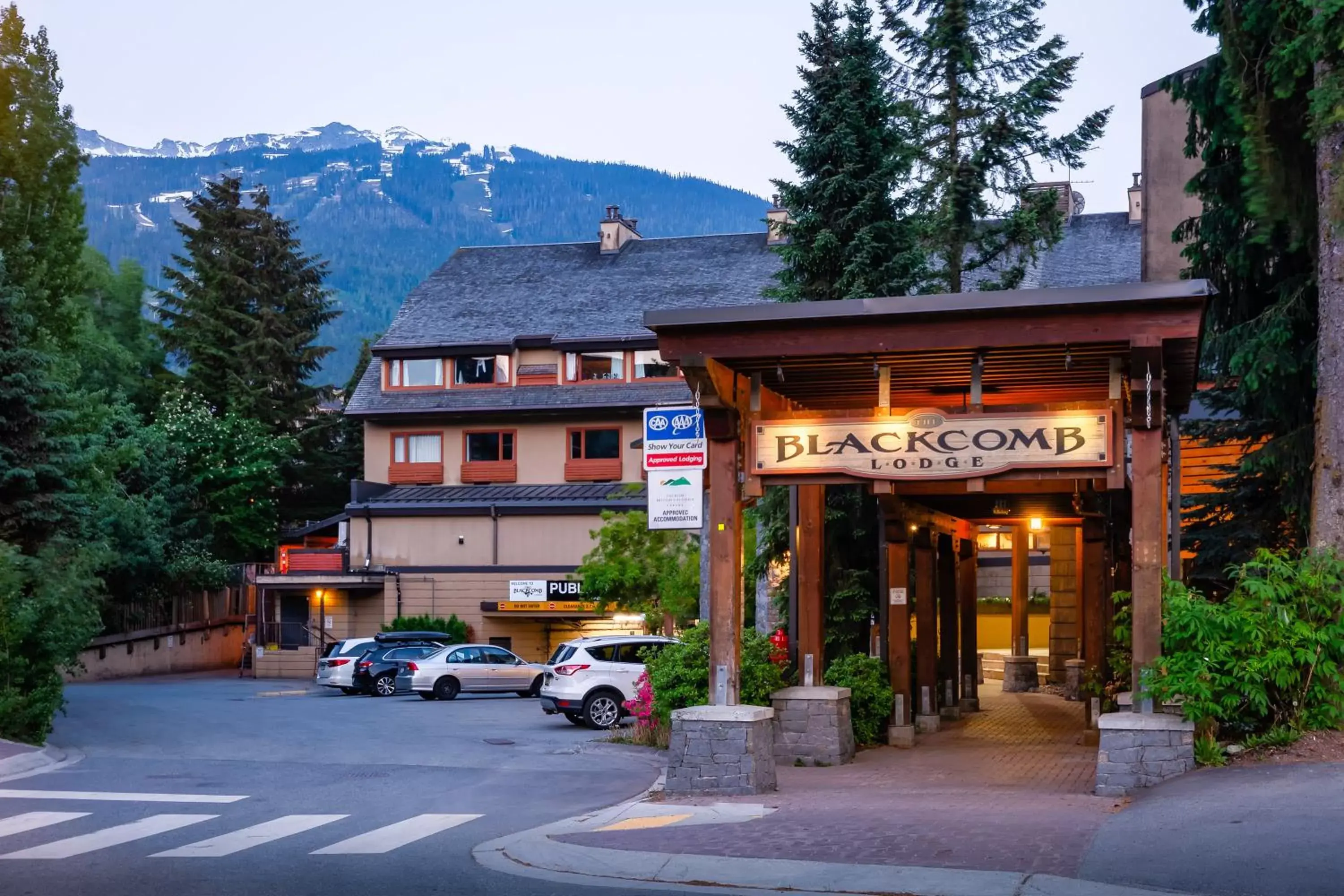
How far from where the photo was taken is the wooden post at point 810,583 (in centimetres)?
1823

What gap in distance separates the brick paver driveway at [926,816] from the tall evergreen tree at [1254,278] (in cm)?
424

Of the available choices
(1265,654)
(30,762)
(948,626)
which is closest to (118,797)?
(30,762)

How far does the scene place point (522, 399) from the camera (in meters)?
51.6

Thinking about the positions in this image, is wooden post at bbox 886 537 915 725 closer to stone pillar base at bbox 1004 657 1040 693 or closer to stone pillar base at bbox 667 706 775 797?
stone pillar base at bbox 667 706 775 797

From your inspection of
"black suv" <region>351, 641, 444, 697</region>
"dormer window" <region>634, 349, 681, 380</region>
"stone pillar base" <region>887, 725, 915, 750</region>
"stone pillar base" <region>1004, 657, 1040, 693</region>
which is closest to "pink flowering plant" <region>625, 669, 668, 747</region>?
"stone pillar base" <region>887, 725, 915, 750</region>

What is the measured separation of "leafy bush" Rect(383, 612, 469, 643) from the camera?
47750mm

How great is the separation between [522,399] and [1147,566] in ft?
127

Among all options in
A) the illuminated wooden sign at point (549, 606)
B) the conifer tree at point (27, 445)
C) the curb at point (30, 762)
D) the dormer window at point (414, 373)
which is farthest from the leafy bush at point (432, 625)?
the curb at point (30, 762)

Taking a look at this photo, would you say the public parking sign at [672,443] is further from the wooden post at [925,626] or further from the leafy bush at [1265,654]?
the leafy bush at [1265,654]

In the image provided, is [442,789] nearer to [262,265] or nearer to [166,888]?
[166,888]

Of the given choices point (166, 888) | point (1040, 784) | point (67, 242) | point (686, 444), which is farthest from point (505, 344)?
point (166, 888)

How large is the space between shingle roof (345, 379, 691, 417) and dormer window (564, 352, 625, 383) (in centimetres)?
30

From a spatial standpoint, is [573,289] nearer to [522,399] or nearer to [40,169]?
[522,399]

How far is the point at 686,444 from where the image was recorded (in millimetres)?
18234
